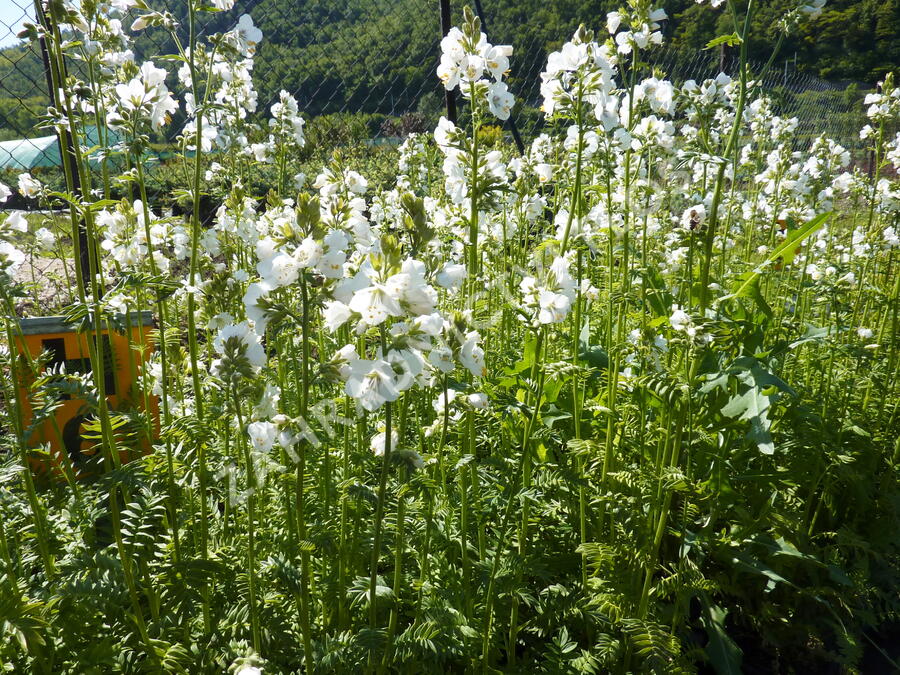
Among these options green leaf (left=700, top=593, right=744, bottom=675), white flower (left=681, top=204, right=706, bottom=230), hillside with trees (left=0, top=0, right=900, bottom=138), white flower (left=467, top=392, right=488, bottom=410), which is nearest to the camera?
white flower (left=467, top=392, right=488, bottom=410)

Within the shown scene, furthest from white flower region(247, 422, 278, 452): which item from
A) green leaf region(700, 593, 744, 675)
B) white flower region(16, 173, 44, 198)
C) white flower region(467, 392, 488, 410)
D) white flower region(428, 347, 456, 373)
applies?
white flower region(16, 173, 44, 198)

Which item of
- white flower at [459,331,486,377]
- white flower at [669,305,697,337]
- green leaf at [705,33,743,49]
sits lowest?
white flower at [459,331,486,377]

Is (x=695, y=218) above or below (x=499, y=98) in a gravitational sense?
below

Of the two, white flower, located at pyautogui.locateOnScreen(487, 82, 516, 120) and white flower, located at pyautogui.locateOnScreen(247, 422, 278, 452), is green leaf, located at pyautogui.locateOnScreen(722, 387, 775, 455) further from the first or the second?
white flower, located at pyautogui.locateOnScreen(247, 422, 278, 452)

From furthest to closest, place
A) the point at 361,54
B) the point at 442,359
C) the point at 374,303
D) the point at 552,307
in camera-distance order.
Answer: the point at 361,54 → the point at 552,307 → the point at 442,359 → the point at 374,303

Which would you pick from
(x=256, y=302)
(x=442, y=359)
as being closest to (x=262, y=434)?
(x=256, y=302)

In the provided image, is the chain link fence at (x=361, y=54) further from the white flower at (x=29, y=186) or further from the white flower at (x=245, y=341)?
the white flower at (x=245, y=341)

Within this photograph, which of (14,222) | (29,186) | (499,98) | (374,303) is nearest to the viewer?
(374,303)

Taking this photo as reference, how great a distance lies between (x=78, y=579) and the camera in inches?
70.6

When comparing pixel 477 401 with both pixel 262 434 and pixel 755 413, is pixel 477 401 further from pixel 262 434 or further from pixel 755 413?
pixel 755 413

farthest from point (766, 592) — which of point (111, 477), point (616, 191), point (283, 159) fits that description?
point (283, 159)

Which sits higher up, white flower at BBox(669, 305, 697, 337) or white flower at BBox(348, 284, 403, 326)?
white flower at BBox(348, 284, 403, 326)

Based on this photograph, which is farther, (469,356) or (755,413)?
(755,413)

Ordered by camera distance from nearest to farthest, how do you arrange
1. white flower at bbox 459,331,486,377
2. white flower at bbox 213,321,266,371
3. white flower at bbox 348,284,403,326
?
white flower at bbox 348,284,403,326 < white flower at bbox 213,321,266,371 < white flower at bbox 459,331,486,377
